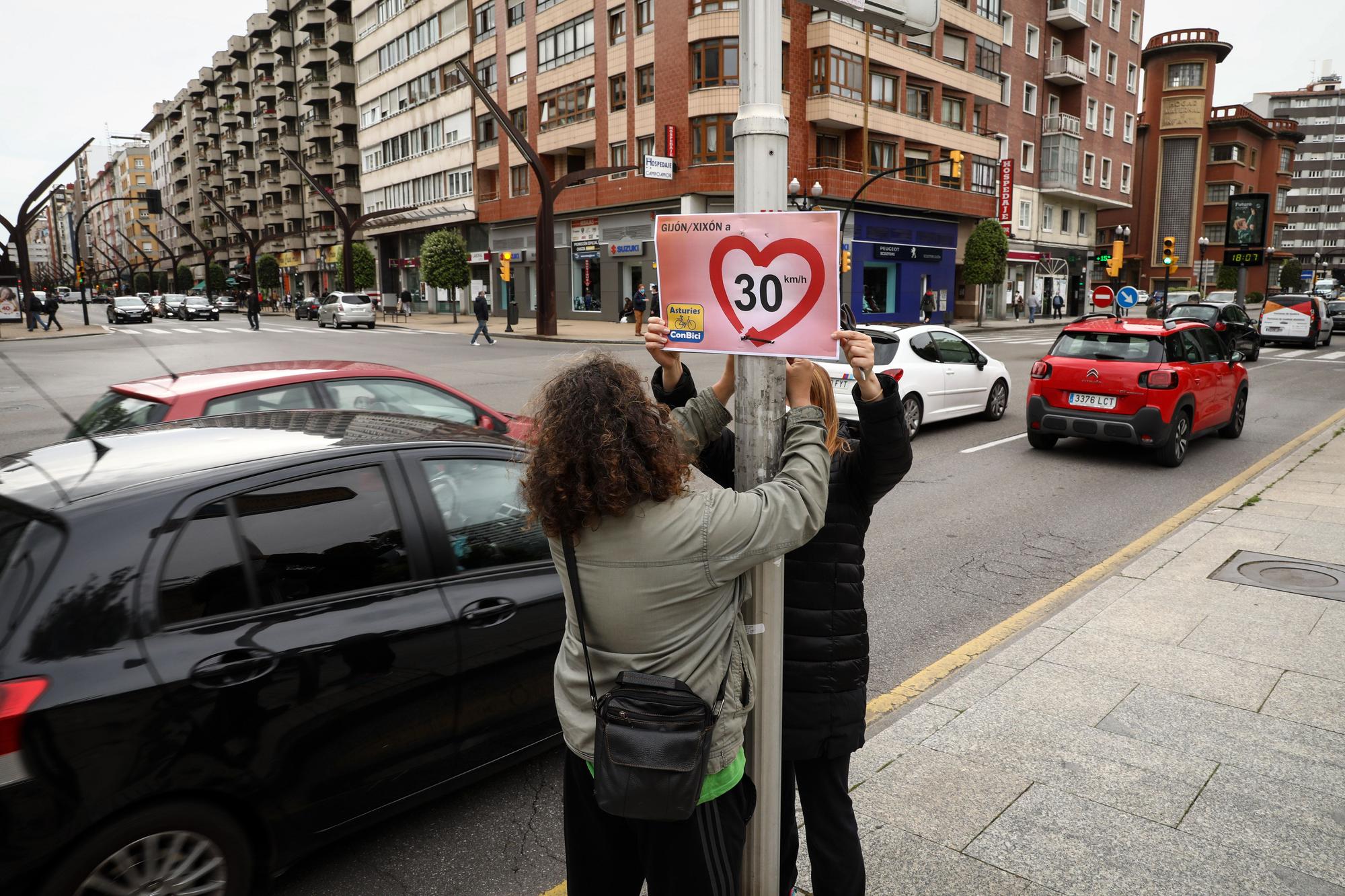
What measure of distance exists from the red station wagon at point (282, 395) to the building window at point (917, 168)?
38615mm

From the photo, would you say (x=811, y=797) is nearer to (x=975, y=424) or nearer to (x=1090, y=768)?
(x=1090, y=768)

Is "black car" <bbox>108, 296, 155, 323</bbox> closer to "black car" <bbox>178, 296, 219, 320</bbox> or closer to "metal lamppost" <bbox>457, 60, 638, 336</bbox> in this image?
"black car" <bbox>178, 296, 219, 320</bbox>

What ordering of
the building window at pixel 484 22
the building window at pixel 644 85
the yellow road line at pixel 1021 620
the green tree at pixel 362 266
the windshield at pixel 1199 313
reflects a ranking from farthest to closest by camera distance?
the green tree at pixel 362 266
the building window at pixel 484 22
the building window at pixel 644 85
the windshield at pixel 1199 313
the yellow road line at pixel 1021 620

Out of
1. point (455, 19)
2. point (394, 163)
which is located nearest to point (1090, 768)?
point (455, 19)

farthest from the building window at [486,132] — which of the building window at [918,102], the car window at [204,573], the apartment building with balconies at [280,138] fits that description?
the car window at [204,573]

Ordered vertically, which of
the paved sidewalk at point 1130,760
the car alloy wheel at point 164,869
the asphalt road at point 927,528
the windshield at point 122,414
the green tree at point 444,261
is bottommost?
the asphalt road at point 927,528

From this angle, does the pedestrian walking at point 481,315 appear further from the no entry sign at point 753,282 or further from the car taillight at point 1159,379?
the no entry sign at point 753,282

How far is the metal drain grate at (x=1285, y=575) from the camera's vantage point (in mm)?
5809

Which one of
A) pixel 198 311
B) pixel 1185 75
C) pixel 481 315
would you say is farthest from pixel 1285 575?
pixel 1185 75

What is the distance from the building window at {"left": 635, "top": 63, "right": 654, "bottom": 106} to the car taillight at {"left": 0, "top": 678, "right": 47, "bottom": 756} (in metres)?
39.2

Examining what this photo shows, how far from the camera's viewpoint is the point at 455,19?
51188 mm

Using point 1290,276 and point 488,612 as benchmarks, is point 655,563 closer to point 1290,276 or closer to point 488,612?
point 488,612

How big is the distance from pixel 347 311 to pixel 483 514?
40571 mm

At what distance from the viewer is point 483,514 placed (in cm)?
354
